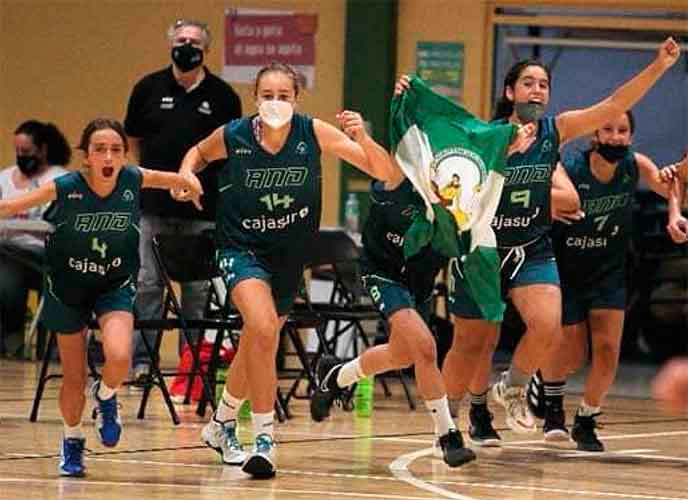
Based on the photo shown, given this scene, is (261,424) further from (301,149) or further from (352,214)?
(352,214)

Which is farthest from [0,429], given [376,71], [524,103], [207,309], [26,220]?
[376,71]

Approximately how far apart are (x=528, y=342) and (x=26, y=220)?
5.74 metres

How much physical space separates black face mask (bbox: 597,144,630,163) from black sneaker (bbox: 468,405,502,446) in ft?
4.40

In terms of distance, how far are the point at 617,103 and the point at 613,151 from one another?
0.67 m

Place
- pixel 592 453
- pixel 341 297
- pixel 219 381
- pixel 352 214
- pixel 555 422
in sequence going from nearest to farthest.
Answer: pixel 592 453, pixel 555 422, pixel 219 381, pixel 341 297, pixel 352 214

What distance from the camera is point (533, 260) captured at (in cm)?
788

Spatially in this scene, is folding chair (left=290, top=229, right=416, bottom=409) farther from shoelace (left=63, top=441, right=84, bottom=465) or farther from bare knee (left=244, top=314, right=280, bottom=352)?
shoelace (left=63, top=441, right=84, bottom=465)

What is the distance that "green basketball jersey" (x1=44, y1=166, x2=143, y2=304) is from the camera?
23.6 ft

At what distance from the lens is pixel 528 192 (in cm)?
782

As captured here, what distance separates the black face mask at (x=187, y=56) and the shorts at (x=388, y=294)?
115 inches

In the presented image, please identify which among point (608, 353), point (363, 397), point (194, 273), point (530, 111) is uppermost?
point (530, 111)

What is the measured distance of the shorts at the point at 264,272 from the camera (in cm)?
715

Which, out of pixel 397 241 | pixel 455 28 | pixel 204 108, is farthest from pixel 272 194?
pixel 455 28

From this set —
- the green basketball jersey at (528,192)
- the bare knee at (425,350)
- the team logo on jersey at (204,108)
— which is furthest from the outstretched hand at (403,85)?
the team logo on jersey at (204,108)
